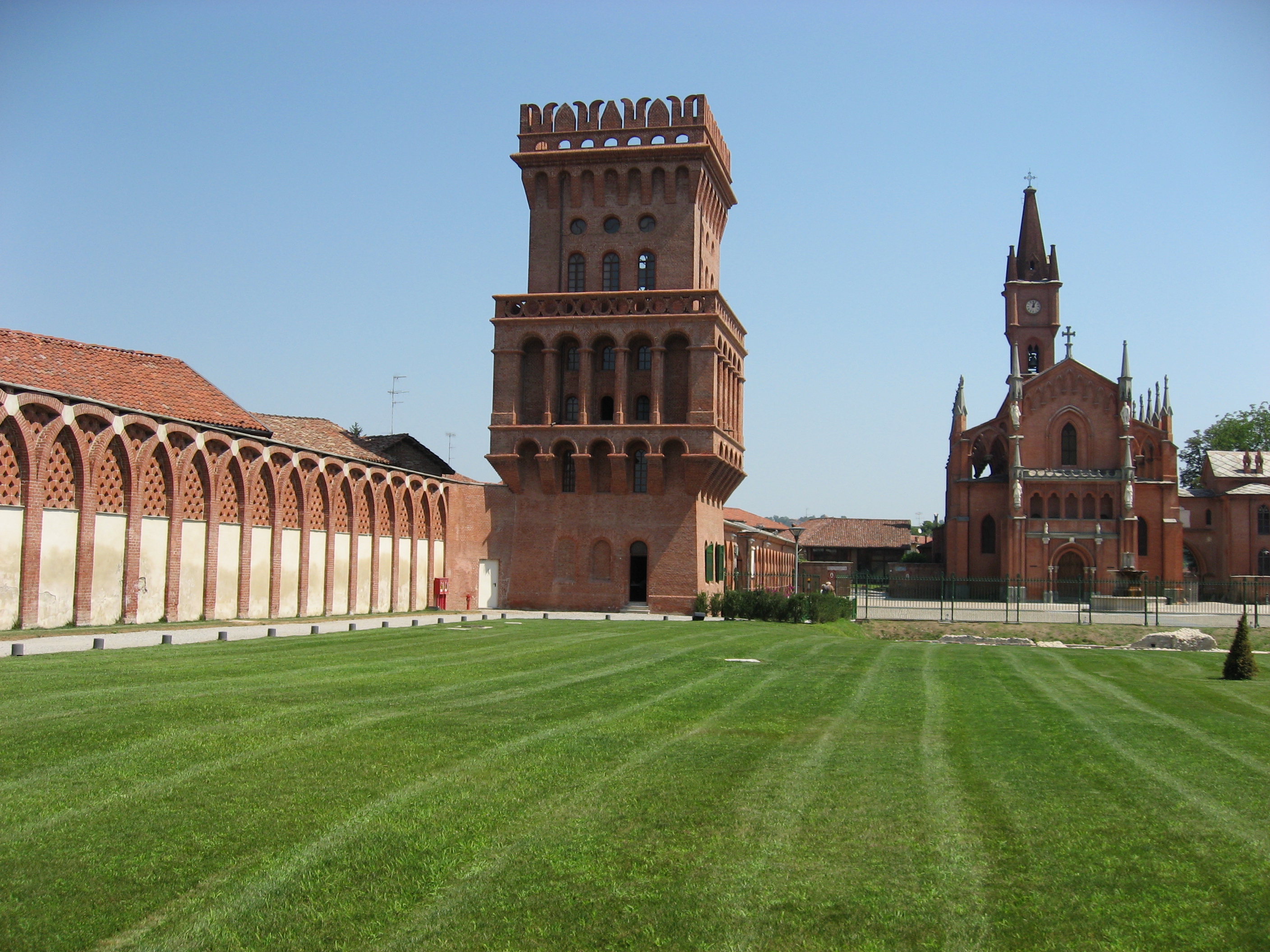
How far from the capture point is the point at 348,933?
19.2 ft

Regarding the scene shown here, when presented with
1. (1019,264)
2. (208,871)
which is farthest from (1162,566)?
(208,871)

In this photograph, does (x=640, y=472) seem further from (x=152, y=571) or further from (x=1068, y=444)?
(x=1068, y=444)

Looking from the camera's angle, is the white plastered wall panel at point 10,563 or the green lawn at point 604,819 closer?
the green lawn at point 604,819

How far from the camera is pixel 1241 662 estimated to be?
1952 cm

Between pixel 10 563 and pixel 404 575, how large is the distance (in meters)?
17.4

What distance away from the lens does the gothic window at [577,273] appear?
45.2 m

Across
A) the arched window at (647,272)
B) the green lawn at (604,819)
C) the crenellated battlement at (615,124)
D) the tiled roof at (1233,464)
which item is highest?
the crenellated battlement at (615,124)

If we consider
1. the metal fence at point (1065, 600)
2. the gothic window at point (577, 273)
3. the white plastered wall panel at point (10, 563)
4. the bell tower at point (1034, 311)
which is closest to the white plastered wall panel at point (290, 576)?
the white plastered wall panel at point (10, 563)

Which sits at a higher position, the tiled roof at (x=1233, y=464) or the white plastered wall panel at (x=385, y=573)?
the tiled roof at (x=1233, y=464)

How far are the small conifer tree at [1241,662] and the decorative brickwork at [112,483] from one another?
2296 cm

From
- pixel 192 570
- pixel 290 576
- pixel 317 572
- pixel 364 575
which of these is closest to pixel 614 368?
pixel 364 575

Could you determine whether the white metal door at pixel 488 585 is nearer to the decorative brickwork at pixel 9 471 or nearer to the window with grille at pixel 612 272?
the window with grille at pixel 612 272

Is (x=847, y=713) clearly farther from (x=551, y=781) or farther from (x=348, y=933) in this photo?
(x=348, y=933)

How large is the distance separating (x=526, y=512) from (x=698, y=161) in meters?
16.0
